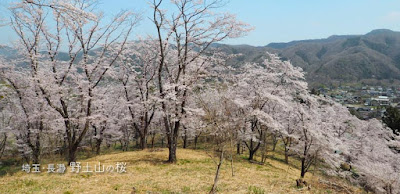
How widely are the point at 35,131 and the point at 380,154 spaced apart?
40871mm

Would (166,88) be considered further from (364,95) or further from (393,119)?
(364,95)

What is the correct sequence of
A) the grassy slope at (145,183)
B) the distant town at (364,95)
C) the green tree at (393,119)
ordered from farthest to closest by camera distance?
1. the distant town at (364,95)
2. the green tree at (393,119)
3. the grassy slope at (145,183)

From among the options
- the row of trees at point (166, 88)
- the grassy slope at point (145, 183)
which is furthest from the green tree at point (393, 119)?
the grassy slope at point (145, 183)

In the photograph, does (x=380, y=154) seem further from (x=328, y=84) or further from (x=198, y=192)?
(x=328, y=84)

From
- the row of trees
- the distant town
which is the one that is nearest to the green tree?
the row of trees

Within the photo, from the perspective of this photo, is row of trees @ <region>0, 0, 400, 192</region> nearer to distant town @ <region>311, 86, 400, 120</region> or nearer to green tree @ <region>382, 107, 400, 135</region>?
green tree @ <region>382, 107, 400, 135</region>

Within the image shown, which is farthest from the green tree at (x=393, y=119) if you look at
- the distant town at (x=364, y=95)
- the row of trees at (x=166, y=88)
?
the distant town at (x=364, y=95)

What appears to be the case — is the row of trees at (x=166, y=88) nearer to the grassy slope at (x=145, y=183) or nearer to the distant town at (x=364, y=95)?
the grassy slope at (x=145, y=183)

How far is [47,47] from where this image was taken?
18.0 metres

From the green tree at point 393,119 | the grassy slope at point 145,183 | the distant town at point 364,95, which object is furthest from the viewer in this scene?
the distant town at point 364,95

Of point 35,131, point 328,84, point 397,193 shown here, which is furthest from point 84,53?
point 328,84

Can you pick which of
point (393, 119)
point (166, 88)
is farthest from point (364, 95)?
point (166, 88)

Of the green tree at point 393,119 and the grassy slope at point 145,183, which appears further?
the green tree at point 393,119

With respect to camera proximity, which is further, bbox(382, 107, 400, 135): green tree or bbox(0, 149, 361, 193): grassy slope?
bbox(382, 107, 400, 135): green tree
